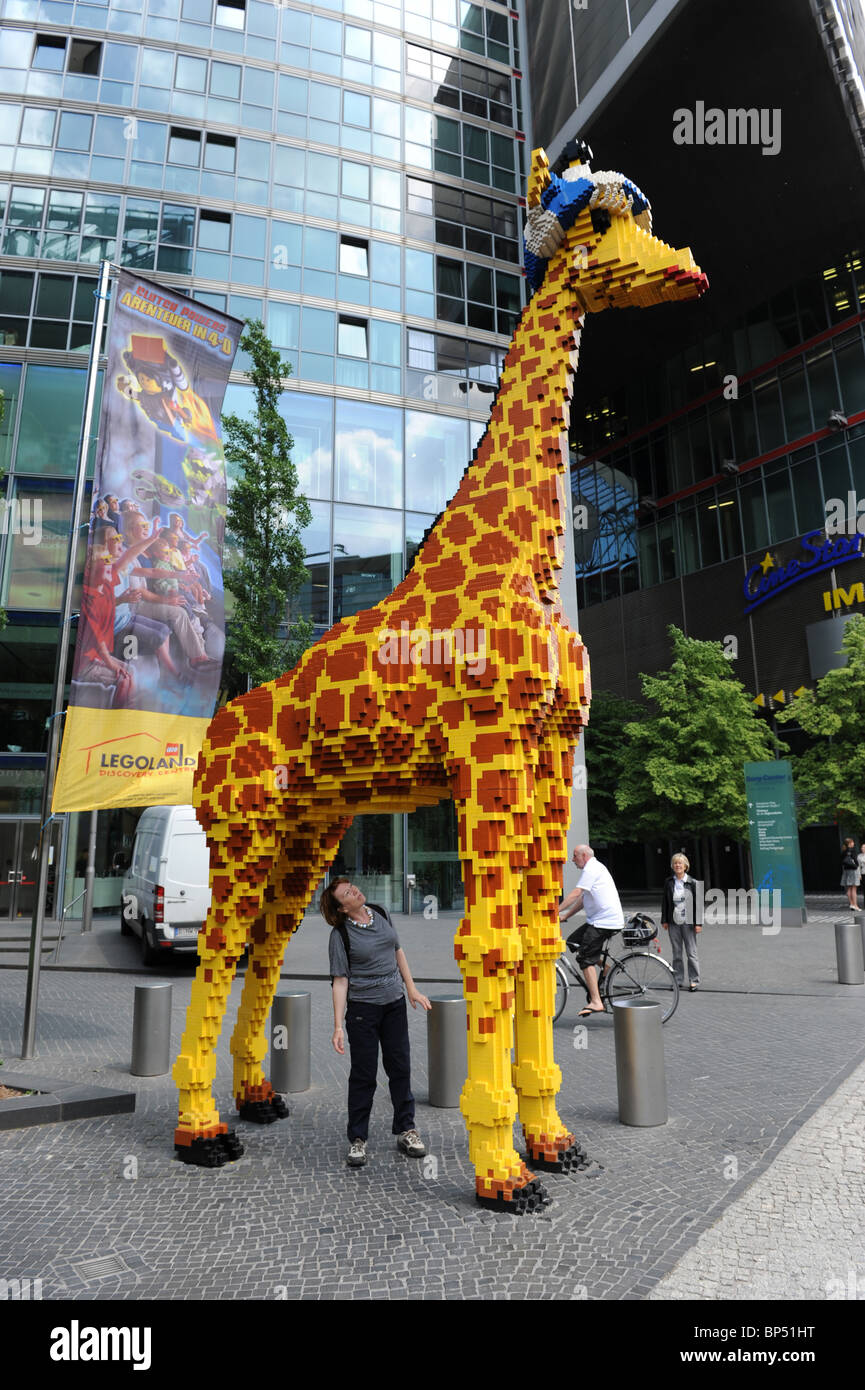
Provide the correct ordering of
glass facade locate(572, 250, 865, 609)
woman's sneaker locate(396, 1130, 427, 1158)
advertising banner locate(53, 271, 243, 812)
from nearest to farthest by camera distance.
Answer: woman's sneaker locate(396, 1130, 427, 1158) < advertising banner locate(53, 271, 243, 812) < glass facade locate(572, 250, 865, 609)

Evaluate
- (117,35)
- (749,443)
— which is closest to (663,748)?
(749,443)

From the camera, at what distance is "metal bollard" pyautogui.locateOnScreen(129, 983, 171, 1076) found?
716 centimetres

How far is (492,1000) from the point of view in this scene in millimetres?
4090

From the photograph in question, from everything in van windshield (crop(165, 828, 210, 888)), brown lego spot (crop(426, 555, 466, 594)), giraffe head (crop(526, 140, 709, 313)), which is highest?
giraffe head (crop(526, 140, 709, 313))

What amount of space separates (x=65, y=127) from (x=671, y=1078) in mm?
26150

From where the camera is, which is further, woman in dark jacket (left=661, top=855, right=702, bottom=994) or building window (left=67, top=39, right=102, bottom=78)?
building window (left=67, top=39, right=102, bottom=78)

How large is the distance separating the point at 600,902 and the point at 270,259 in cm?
2036

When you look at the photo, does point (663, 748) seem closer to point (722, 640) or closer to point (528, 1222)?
point (722, 640)

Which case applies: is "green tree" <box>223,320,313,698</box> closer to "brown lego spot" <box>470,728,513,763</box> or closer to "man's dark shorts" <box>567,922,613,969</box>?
"man's dark shorts" <box>567,922,613,969</box>

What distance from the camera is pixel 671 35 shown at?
68.4 feet

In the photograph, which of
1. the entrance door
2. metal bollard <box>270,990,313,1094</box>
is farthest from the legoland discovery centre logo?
the entrance door

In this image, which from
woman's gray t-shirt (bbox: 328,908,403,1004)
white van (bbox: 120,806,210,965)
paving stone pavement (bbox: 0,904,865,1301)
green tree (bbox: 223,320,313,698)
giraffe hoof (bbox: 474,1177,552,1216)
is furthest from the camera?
green tree (bbox: 223,320,313,698)

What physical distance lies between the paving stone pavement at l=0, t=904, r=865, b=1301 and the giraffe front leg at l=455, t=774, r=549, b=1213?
16cm

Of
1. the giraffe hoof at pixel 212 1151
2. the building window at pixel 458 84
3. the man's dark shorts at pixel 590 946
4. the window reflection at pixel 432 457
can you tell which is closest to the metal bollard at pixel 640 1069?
the giraffe hoof at pixel 212 1151
